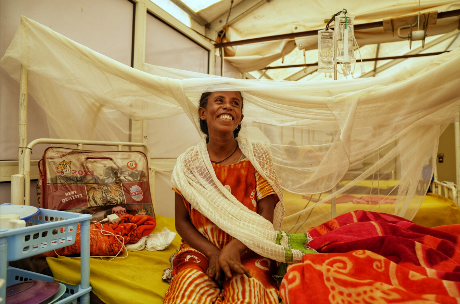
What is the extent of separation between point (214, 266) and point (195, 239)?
7.7 inches

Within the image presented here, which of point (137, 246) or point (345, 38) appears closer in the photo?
point (137, 246)

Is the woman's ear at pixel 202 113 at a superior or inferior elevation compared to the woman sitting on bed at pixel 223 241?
superior

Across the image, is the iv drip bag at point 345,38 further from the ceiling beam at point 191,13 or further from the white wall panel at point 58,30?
the ceiling beam at point 191,13

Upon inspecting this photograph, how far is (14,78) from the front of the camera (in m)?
1.80

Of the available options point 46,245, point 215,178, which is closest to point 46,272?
point 46,245

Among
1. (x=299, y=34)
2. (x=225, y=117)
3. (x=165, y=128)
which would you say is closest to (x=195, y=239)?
(x=225, y=117)

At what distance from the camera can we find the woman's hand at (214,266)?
3.59ft

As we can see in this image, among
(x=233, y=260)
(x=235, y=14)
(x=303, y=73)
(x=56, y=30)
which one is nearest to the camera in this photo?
(x=233, y=260)

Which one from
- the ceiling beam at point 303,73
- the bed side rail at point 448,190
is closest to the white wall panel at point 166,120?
the bed side rail at point 448,190

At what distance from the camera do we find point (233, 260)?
1094mm

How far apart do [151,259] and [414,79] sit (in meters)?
1.68

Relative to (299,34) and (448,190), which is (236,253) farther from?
(448,190)

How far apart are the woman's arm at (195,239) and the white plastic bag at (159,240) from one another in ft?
1.78

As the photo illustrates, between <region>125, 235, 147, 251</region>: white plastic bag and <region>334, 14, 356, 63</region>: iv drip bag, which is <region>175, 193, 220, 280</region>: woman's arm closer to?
<region>125, 235, 147, 251</region>: white plastic bag
